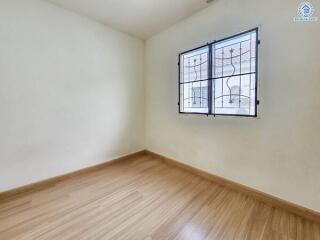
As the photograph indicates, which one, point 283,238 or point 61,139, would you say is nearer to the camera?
point 283,238

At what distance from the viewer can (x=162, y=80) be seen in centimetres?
285

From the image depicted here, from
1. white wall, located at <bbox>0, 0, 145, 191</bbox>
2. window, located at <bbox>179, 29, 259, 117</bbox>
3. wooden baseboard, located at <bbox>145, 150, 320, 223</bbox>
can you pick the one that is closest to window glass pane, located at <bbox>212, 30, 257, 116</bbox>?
window, located at <bbox>179, 29, 259, 117</bbox>

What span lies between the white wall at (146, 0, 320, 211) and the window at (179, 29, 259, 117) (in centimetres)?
10

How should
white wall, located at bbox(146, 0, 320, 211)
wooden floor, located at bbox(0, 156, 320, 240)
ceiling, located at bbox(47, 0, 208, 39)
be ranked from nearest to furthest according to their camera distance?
1. wooden floor, located at bbox(0, 156, 320, 240)
2. white wall, located at bbox(146, 0, 320, 211)
3. ceiling, located at bbox(47, 0, 208, 39)

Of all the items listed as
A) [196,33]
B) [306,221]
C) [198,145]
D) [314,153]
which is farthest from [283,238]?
[196,33]

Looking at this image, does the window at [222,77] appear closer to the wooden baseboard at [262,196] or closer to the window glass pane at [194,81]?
the window glass pane at [194,81]

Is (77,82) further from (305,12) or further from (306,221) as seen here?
(306,221)

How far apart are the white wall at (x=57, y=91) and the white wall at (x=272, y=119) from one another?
1.33 m

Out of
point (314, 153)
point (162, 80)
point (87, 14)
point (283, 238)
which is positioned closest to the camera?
point (283, 238)

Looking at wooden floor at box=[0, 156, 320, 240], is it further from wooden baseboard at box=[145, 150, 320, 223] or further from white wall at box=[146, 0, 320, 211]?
white wall at box=[146, 0, 320, 211]

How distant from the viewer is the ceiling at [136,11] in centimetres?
202

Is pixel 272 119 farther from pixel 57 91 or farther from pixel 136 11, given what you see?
pixel 57 91

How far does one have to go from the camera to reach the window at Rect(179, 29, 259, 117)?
1794mm

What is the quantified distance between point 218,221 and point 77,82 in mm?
2453
